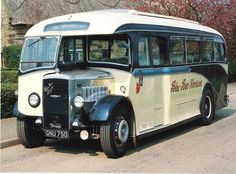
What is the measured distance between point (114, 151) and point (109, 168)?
26.7 inches

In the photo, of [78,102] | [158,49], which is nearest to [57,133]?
[78,102]

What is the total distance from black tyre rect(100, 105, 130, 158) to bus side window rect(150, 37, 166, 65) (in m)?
1.63

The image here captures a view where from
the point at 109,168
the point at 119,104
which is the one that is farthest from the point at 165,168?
the point at 119,104

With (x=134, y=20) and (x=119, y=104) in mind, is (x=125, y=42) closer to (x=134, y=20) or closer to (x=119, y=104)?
(x=134, y=20)

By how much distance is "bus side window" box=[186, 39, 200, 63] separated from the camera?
39.3 feet

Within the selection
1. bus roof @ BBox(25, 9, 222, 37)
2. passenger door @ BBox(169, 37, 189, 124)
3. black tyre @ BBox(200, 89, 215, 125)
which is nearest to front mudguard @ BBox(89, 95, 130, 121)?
bus roof @ BBox(25, 9, 222, 37)

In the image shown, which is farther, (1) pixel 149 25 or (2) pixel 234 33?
(2) pixel 234 33

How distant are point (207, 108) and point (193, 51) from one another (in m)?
1.74

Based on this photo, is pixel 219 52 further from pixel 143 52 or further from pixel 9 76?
pixel 9 76

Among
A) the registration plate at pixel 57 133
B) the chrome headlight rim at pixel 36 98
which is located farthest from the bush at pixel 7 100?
the registration plate at pixel 57 133

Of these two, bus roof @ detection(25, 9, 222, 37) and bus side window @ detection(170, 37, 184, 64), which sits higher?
bus roof @ detection(25, 9, 222, 37)

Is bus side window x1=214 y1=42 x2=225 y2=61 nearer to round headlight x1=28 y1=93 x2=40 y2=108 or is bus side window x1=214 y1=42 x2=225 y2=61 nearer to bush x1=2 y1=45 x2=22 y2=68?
round headlight x1=28 y1=93 x2=40 y2=108

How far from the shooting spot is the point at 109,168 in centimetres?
817

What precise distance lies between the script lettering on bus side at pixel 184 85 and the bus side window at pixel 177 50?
46 cm
